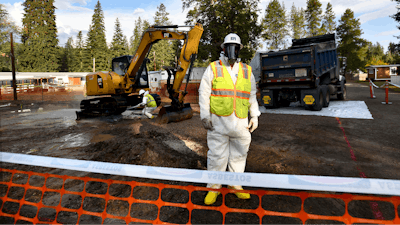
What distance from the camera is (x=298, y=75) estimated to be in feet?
31.6

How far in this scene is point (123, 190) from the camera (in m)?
3.50

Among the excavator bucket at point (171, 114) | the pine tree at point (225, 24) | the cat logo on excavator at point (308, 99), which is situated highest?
the pine tree at point (225, 24)

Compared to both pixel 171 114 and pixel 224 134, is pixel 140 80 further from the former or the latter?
pixel 224 134

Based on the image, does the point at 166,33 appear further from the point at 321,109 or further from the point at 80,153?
the point at 321,109

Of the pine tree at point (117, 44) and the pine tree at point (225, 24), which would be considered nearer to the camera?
the pine tree at point (225, 24)

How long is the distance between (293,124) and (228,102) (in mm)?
5652

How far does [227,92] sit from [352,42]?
50.0 metres

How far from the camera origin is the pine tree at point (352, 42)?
42406 millimetres

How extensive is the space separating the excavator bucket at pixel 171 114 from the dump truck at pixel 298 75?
3.97 metres

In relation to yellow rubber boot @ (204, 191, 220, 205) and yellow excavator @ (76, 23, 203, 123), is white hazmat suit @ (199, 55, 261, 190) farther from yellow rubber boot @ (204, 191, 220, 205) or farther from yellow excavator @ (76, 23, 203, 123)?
yellow excavator @ (76, 23, 203, 123)

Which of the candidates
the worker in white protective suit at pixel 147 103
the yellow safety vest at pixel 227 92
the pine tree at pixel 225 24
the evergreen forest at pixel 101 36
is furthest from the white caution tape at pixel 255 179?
the evergreen forest at pixel 101 36

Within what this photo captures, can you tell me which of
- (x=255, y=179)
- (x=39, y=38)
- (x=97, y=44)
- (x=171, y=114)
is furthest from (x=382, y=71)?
(x=39, y=38)

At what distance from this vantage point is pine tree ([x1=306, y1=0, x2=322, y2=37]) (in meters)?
45.7

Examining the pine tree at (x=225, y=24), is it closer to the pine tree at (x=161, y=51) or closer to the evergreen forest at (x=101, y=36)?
the evergreen forest at (x=101, y=36)
